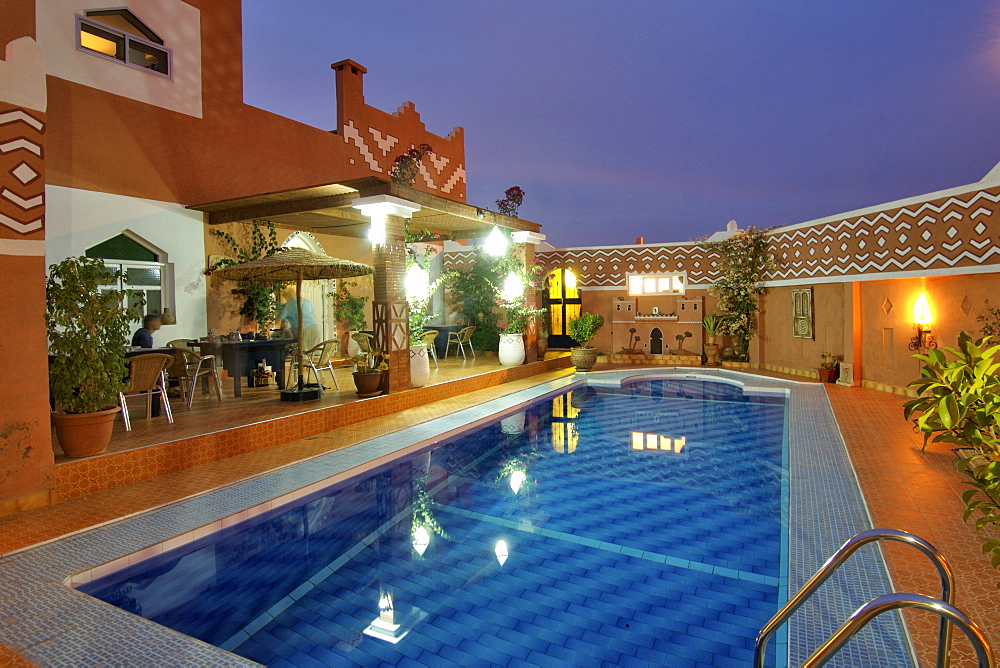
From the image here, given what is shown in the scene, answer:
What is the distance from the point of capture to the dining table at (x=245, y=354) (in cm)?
823

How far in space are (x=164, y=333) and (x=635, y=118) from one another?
38343 mm

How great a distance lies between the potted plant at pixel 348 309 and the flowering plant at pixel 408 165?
249 centimetres

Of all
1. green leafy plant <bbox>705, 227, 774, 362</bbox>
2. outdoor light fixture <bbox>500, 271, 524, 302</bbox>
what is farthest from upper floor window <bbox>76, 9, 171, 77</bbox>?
green leafy plant <bbox>705, 227, 774, 362</bbox>

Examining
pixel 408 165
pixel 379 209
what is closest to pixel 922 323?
pixel 379 209

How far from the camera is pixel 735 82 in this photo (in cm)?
3891

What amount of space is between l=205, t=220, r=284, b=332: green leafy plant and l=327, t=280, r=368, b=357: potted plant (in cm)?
171

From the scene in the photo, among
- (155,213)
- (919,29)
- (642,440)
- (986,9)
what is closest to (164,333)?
(155,213)

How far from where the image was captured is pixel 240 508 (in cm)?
453

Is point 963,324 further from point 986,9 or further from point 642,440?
point 986,9

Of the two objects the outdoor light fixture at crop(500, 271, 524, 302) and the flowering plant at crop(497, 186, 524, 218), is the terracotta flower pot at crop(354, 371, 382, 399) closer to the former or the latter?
the outdoor light fixture at crop(500, 271, 524, 302)

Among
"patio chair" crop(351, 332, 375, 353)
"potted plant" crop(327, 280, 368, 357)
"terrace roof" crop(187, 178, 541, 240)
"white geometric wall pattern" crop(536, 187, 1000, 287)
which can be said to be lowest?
"patio chair" crop(351, 332, 375, 353)

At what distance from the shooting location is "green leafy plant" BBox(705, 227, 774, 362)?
13336 mm

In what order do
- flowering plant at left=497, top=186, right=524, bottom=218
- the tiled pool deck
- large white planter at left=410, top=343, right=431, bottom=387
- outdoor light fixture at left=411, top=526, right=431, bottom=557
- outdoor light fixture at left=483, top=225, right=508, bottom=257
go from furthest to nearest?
1. flowering plant at left=497, top=186, right=524, bottom=218
2. outdoor light fixture at left=483, top=225, right=508, bottom=257
3. large white planter at left=410, top=343, right=431, bottom=387
4. outdoor light fixture at left=411, top=526, right=431, bottom=557
5. the tiled pool deck

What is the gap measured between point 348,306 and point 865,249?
9713mm
